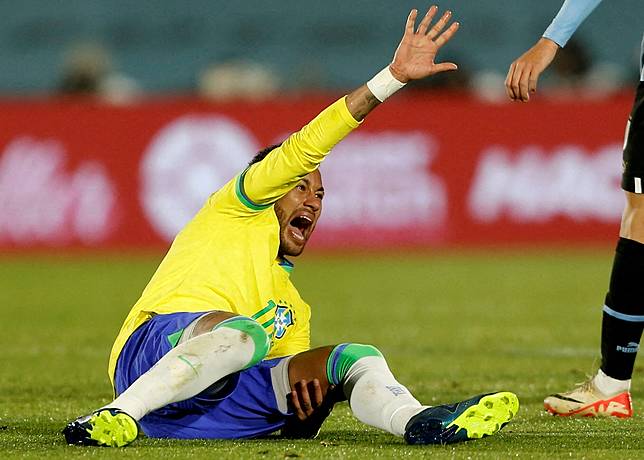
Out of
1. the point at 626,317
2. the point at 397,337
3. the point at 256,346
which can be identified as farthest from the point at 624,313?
the point at 397,337

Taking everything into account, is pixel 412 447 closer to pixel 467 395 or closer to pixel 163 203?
pixel 467 395

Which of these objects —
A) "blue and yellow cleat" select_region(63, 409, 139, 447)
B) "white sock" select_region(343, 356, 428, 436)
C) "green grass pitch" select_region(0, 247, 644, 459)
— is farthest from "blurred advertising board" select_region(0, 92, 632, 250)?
"blue and yellow cleat" select_region(63, 409, 139, 447)

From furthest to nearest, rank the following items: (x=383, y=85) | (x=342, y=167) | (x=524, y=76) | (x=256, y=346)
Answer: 1. (x=342, y=167)
2. (x=524, y=76)
3. (x=383, y=85)
4. (x=256, y=346)

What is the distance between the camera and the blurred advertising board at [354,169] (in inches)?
520

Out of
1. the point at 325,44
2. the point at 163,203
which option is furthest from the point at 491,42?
the point at 163,203

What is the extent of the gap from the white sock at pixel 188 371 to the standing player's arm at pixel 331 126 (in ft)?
1.84

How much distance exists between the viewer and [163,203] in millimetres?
13258

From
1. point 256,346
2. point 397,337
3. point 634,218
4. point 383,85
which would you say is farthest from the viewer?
point 397,337

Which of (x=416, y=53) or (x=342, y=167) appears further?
(x=342, y=167)

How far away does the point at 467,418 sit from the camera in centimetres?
410

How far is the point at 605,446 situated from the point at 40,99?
1024 cm

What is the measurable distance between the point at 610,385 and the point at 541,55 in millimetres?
1296

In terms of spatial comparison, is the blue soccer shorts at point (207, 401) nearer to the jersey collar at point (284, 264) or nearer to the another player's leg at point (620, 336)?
the jersey collar at point (284, 264)

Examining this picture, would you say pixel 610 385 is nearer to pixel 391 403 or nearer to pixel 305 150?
pixel 391 403
